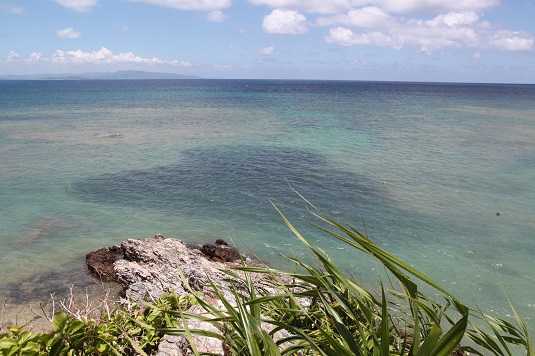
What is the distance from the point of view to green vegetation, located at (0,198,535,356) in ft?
7.11

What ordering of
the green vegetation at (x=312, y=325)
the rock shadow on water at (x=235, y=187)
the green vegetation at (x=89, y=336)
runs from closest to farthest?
the green vegetation at (x=312, y=325)
the green vegetation at (x=89, y=336)
the rock shadow on water at (x=235, y=187)

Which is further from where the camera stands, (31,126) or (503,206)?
(31,126)

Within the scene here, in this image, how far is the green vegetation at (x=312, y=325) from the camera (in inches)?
85.3

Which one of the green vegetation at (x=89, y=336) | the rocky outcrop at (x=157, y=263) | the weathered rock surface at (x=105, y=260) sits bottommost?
the weathered rock surface at (x=105, y=260)

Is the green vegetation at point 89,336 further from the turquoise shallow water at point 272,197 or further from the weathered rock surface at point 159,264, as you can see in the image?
the turquoise shallow water at point 272,197

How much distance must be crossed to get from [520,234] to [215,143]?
64.6 ft

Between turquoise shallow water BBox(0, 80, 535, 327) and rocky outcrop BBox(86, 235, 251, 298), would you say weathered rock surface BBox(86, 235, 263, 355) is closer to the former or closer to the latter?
rocky outcrop BBox(86, 235, 251, 298)

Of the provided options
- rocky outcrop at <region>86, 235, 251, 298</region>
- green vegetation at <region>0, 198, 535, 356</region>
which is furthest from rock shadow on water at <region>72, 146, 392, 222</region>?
green vegetation at <region>0, 198, 535, 356</region>

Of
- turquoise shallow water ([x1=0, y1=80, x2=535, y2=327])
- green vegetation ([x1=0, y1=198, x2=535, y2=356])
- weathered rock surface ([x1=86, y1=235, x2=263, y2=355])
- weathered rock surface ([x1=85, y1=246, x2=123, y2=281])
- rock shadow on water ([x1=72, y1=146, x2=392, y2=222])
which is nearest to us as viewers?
green vegetation ([x1=0, y1=198, x2=535, y2=356])

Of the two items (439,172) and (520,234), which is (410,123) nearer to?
(439,172)

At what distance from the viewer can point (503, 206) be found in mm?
15625

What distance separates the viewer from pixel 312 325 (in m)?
3.25

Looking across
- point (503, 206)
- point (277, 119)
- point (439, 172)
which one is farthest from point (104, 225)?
point (277, 119)

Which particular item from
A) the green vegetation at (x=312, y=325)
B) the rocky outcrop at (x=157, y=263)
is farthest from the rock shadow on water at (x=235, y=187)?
the green vegetation at (x=312, y=325)
